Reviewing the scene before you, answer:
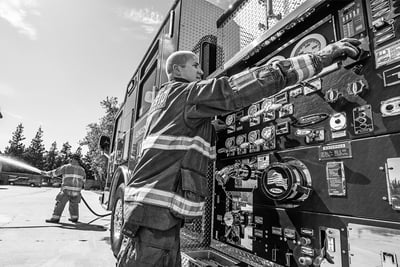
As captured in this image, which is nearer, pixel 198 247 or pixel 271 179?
pixel 271 179

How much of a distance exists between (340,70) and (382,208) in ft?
2.63

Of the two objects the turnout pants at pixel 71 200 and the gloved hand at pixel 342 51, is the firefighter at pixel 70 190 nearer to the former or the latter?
the turnout pants at pixel 71 200

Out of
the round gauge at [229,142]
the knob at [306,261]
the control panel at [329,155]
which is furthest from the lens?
the round gauge at [229,142]

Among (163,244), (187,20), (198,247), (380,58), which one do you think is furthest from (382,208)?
(187,20)

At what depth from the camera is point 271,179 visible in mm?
1731

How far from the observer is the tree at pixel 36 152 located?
203ft

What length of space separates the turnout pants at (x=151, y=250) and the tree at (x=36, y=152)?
71944 mm

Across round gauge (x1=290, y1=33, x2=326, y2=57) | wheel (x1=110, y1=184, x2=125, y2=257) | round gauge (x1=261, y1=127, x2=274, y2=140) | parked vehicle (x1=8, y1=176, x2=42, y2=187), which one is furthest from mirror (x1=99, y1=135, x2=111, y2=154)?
parked vehicle (x1=8, y1=176, x2=42, y2=187)

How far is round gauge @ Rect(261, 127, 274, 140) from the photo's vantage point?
1.92 m

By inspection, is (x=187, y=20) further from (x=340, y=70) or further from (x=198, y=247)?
(x=198, y=247)

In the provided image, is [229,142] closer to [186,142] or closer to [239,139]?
[239,139]

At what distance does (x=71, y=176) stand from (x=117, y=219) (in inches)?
158

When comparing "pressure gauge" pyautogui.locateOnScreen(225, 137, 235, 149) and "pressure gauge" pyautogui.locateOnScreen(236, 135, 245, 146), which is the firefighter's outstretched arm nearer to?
"pressure gauge" pyautogui.locateOnScreen(236, 135, 245, 146)

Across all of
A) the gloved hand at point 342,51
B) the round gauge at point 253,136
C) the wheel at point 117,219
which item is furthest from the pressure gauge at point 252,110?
the wheel at point 117,219
